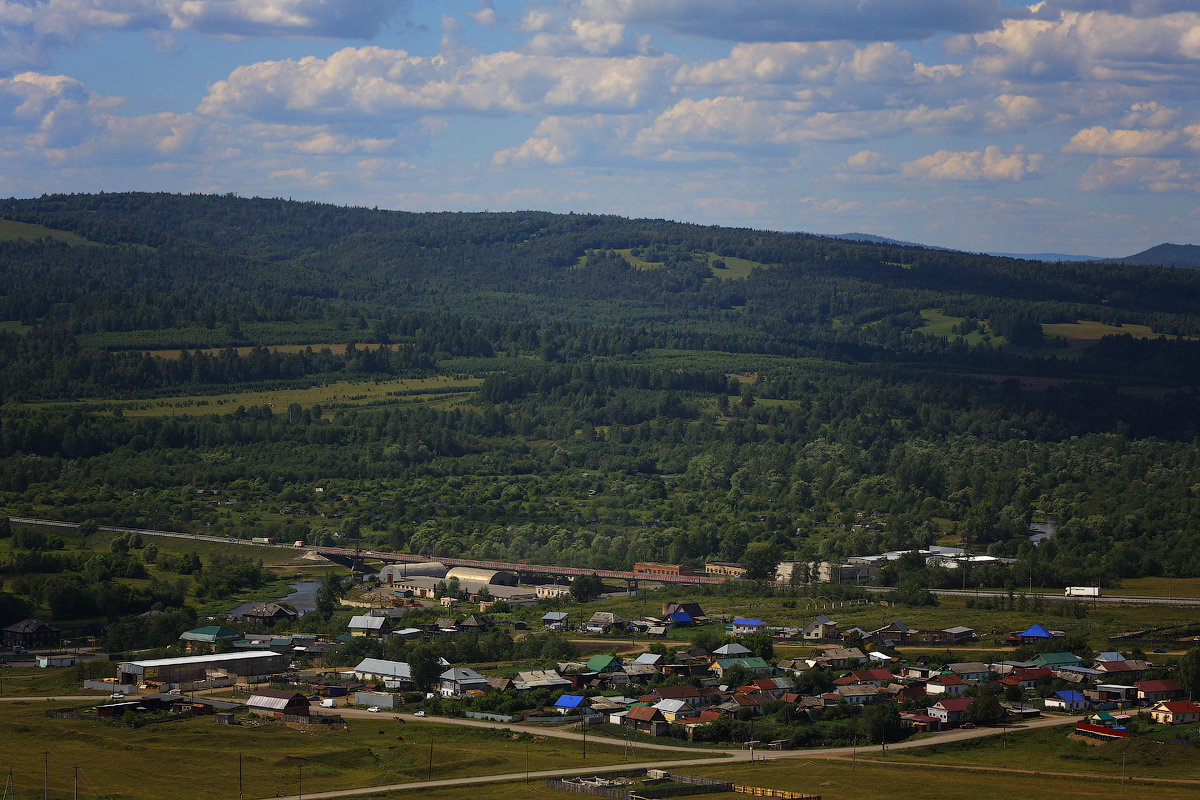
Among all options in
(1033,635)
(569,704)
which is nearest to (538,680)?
(569,704)

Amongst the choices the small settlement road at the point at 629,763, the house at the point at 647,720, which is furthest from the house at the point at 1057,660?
the house at the point at 647,720

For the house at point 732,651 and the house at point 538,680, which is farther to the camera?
the house at point 732,651

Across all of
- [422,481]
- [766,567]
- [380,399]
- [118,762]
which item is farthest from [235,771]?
[380,399]

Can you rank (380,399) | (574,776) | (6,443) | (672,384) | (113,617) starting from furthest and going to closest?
(672,384) < (380,399) < (6,443) < (113,617) < (574,776)

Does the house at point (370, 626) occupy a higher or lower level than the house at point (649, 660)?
lower

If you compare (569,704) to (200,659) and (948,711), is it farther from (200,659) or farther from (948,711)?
(200,659)

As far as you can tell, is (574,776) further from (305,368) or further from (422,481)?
(305,368)

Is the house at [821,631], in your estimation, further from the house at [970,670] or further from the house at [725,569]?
the house at [725,569]
